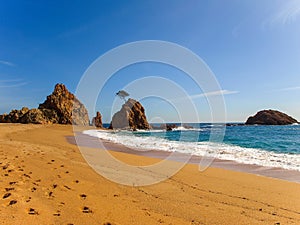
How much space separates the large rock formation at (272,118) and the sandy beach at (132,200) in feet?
350

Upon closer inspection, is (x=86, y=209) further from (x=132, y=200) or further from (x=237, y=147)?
(x=237, y=147)

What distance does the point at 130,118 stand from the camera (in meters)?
64.2

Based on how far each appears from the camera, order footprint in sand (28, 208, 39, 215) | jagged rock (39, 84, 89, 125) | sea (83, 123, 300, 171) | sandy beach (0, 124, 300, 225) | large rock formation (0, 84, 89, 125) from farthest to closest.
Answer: jagged rock (39, 84, 89, 125)
large rock formation (0, 84, 89, 125)
sea (83, 123, 300, 171)
sandy beach (0, 124, 300, 225)
footprint in sand (28, 208, 39, 215)

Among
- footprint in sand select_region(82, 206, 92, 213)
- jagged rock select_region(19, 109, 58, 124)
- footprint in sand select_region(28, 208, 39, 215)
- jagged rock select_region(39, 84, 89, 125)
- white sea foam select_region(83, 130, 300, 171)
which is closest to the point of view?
footprint in sand select_region(28, 208, 39, 215)

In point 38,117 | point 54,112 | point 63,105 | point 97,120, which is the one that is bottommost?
point 38,117

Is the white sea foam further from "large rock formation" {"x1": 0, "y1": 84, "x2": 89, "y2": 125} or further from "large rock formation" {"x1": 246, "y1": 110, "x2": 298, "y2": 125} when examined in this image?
"large rock formation" {"x1": 246, "y1": 110, "x2": 298, "y2": 125}

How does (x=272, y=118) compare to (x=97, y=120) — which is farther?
(x=272, y=118)

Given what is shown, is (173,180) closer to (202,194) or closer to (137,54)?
(202,194)

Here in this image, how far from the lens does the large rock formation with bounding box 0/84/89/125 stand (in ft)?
158

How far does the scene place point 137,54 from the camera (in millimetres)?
9820

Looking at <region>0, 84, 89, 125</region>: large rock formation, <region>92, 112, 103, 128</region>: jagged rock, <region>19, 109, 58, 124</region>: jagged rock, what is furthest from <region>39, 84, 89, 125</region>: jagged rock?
<region>92, 112, 103, 128</region>: jagged rock

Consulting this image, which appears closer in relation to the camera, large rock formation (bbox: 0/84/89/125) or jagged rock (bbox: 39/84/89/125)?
large rock formation (bbox: 0/84/89/125)

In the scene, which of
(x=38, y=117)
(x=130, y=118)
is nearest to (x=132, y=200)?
(x=38, y=117)

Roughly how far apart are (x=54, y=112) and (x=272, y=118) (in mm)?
95407
